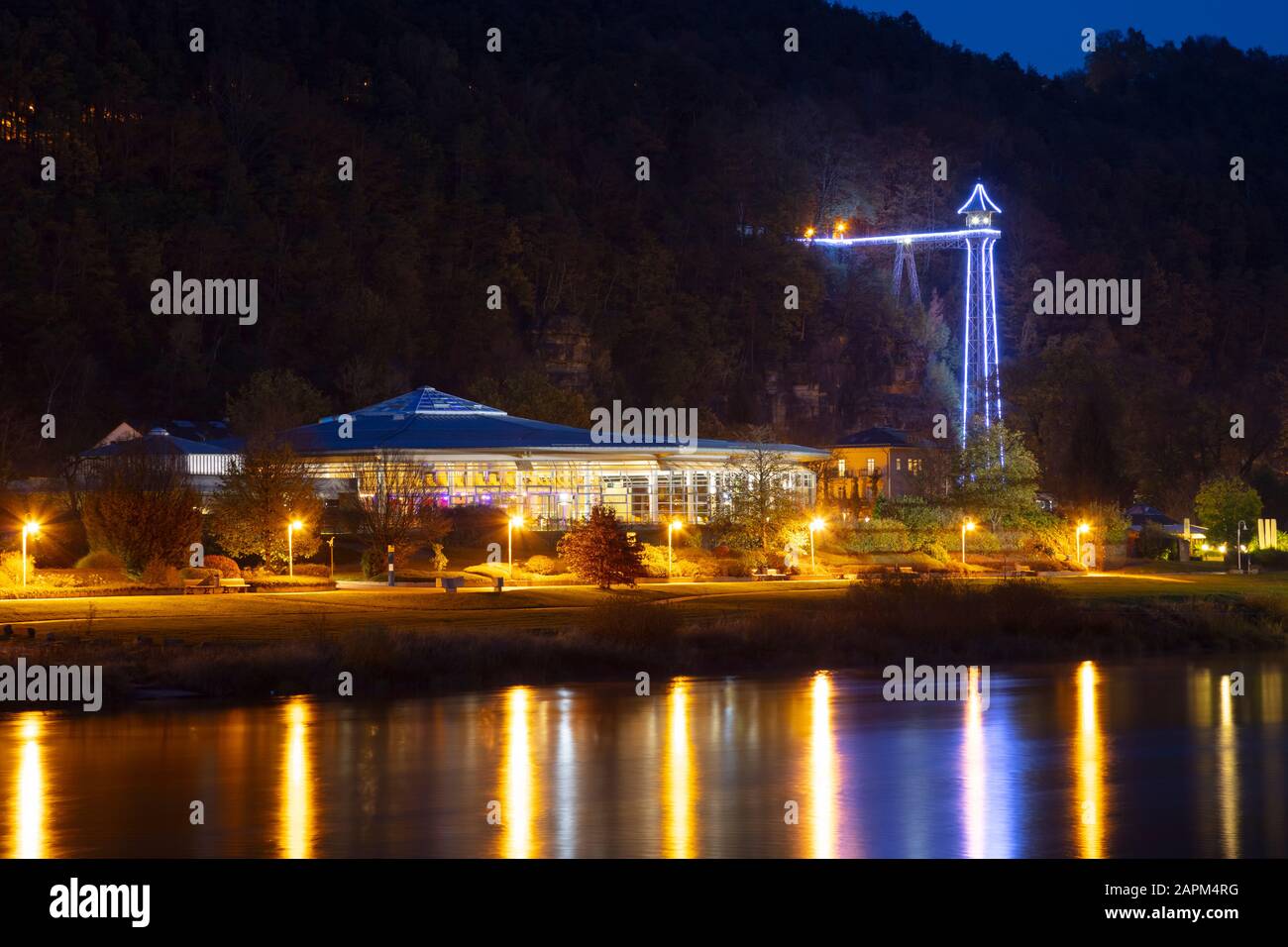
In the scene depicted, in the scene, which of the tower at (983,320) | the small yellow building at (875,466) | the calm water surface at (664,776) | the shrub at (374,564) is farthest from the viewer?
the small yellow building at (875,466)

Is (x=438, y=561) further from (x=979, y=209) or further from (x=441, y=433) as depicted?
(x=979, y=209)

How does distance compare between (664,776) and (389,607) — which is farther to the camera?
(389,607)

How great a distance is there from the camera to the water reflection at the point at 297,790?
23.5 meters

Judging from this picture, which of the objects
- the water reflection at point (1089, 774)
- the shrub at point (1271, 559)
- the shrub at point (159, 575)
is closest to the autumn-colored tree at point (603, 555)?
the shrub at point (159, 575)

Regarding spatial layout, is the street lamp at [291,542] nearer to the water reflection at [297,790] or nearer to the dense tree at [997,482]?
the water reflection at [297,790]

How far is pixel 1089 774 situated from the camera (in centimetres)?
2959

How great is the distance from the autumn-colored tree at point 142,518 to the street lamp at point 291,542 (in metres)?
3.08

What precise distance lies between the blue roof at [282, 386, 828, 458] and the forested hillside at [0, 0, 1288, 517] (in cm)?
1013

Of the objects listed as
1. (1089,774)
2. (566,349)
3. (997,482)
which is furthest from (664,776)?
(566,349)

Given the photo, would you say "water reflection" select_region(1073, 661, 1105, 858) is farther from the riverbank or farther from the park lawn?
the park lawn

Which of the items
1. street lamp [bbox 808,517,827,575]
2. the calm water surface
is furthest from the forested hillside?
the calm water surface

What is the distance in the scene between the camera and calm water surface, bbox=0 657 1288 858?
23969 mm

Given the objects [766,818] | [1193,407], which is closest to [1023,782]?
[766,818]

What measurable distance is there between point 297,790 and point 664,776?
6.24 metres
